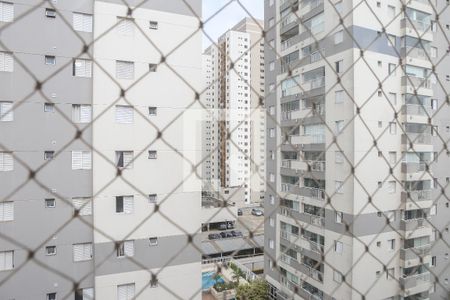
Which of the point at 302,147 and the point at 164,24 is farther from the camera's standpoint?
the point at 302,147

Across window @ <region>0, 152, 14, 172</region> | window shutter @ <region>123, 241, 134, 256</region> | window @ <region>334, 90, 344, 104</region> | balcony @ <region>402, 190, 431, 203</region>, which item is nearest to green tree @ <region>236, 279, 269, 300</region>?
window shutter @ <region>123, 241, 134, 256</region>

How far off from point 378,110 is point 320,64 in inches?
30.1

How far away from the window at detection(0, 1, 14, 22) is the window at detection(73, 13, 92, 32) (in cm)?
39

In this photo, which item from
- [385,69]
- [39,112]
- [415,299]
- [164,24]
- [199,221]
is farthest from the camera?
[415,299]

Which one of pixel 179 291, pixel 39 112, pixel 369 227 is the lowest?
pixel 179 291

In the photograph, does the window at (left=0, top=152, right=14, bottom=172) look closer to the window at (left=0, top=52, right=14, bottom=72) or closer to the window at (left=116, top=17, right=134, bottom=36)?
the window at (left=0, top=52, right=14, bottom=72)

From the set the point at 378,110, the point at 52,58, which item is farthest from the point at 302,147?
the point at 52,58

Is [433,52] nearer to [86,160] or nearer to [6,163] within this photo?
[86,160]

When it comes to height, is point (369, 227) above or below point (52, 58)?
below

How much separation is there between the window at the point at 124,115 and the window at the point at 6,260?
121 centimetres

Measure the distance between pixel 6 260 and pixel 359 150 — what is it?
305cm

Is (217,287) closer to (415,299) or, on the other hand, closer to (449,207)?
(415,299)

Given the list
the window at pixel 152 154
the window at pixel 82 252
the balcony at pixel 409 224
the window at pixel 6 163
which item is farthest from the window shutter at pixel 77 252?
the balcony at pixel 409 224

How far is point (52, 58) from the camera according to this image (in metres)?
2.34
